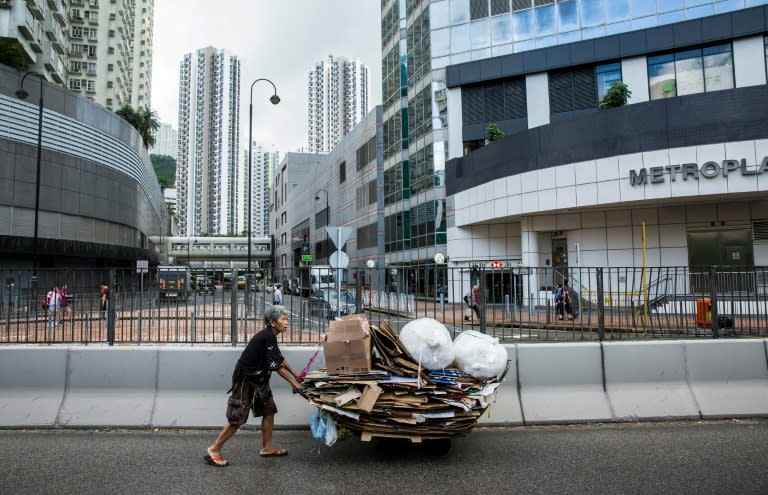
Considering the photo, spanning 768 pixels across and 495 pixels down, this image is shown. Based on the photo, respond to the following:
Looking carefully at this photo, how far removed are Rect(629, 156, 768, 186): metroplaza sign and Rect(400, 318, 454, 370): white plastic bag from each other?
18630mm

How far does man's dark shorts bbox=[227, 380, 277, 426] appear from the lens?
534cm

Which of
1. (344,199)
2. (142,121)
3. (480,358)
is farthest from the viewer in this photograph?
(142,121)

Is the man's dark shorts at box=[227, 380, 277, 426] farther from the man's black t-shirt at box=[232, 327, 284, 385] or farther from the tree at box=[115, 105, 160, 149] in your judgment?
the tree at box=[115, 105, 160, 149]

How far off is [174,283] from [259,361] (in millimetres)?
3718

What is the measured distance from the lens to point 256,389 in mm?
5461

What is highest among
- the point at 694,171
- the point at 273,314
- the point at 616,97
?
the point at 616,97

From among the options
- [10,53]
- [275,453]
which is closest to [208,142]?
[10,53]

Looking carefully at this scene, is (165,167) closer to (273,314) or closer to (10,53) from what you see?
(10,53)

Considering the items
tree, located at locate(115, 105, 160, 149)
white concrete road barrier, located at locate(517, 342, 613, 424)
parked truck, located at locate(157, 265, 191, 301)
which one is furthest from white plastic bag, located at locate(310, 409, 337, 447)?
tree, located at locate(115, 105, 160, 149)

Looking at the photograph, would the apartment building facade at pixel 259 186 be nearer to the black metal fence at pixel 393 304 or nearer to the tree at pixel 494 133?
the tree at pixel 494 133

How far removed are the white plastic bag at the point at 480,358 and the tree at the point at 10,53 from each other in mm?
49382

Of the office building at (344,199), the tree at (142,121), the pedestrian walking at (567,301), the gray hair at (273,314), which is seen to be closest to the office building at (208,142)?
the office building at (344,199)

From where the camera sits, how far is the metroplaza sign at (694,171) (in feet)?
62.3

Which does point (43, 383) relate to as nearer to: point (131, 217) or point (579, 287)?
point (579, 287)
